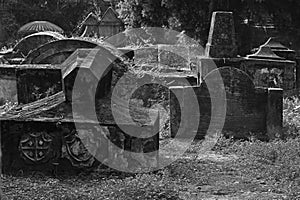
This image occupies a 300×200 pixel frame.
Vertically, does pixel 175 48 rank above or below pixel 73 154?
above

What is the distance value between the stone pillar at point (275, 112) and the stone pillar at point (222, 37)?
2.58 metres

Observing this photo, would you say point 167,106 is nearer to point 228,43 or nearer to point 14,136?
point 228,43

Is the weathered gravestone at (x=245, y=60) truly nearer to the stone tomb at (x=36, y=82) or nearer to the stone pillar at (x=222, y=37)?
the stone pillar at (x=222, y=37)

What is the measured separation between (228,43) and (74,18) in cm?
3187

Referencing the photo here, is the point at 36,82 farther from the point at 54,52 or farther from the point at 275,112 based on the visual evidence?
the point at 275,112

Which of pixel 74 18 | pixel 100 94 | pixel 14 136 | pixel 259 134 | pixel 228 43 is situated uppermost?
pixel 74 18

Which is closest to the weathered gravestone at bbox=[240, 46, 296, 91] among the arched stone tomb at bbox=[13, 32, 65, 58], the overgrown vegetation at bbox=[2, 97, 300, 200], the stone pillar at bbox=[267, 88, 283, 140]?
the stone pillar at bbox=[267, 88, 283, 140]

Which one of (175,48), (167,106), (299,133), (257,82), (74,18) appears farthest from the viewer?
(74,18)

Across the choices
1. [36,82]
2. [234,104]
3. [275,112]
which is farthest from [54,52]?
[275,112]

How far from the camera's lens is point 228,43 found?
Answer: 11719 mm

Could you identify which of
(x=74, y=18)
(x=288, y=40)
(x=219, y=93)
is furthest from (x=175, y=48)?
(x=74, y=18)

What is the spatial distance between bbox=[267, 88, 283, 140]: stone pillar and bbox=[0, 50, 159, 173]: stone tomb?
3741 mm

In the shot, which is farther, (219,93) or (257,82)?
(257,82)

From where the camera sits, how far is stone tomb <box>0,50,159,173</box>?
20.6 feet
